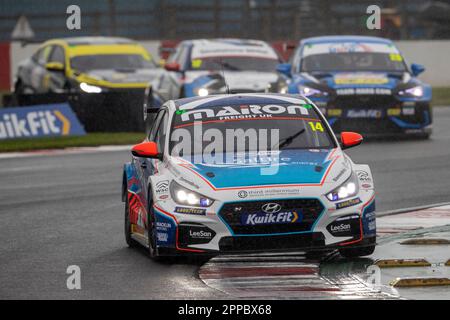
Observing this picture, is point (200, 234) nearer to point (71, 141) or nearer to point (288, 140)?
point (288, 140)

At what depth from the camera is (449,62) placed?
3869cm

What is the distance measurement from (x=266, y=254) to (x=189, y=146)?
3.57ft

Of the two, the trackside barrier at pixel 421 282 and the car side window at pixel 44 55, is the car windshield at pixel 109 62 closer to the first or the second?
the car side window at pixel 44 55

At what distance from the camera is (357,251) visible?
10766mm

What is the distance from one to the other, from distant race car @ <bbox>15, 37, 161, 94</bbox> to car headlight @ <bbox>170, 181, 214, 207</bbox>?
1470cm

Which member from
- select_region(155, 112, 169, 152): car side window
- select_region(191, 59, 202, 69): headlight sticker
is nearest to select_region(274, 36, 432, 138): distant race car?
select_region(191, 59, 202, 69): headlight sticker

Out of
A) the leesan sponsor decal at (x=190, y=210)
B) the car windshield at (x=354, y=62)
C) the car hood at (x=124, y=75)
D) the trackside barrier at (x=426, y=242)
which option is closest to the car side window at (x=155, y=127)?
the leesan sponsor decal at (x=190, y=210)

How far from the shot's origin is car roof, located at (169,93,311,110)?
39.6ft

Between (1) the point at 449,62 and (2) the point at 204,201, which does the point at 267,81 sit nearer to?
(2) the point at 204,201

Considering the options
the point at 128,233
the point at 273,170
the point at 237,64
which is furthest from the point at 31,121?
the point at 273,170

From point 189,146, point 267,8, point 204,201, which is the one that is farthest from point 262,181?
point 267,8

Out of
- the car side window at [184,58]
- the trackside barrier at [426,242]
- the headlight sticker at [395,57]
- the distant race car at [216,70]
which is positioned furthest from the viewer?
the car side window at [184,58]

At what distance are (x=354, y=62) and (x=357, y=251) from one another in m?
12.7

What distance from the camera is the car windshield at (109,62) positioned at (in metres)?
27.3
